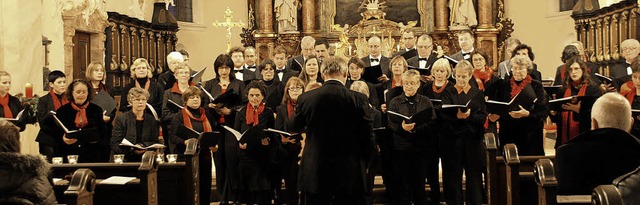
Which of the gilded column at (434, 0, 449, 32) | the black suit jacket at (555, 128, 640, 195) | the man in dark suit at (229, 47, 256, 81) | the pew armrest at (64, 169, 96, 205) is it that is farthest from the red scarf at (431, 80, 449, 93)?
the gilded column at (434, 0, 449, 32)

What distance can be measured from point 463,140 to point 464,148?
0.23ft

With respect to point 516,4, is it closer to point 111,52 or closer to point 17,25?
point 111,52

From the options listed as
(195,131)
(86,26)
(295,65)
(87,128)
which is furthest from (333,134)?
(86,26)

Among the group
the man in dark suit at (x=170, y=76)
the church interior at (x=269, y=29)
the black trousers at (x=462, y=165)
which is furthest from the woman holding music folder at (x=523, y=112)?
the church interior at (x=269, y=29)

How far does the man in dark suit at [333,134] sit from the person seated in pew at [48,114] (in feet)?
8.26

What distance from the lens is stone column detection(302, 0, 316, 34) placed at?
18.8m

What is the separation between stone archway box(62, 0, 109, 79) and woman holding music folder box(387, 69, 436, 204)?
6287 millimetres

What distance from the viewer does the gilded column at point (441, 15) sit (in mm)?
18516

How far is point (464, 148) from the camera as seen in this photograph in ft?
24.1

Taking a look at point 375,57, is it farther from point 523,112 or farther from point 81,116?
point 81,116

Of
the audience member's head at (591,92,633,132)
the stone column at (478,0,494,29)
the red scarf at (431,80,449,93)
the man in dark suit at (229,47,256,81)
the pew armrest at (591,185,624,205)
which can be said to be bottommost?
the pew armrest at (591,185,624,205)

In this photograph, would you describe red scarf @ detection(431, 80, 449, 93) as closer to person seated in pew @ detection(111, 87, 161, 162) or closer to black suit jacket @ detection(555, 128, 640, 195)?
person seated in pew @ detection(111, 87, 161, 162)

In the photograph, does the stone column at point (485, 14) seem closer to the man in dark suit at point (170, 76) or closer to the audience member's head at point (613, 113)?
the man in dark suit at point (170, 76)

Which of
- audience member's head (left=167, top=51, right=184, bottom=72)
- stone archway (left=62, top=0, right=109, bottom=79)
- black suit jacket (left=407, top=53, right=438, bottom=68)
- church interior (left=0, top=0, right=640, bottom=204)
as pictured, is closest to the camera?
audience member's head (left=167, top=51, right=184, bottom=72)
